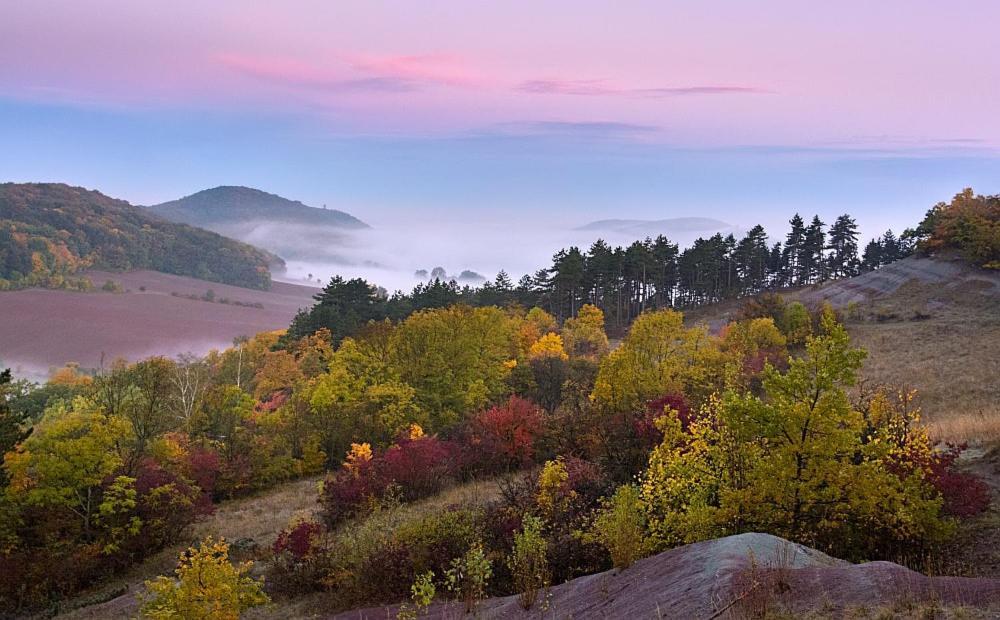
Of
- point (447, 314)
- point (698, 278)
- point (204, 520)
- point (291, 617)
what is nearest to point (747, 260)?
point (698, 278)

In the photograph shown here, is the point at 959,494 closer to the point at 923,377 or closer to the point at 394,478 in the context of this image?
the point at 394,478

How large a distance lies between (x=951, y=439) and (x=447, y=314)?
102 ft

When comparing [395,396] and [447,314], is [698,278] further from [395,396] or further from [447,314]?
[395,396]

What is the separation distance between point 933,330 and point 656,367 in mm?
35349

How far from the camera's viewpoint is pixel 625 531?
34.5 ft

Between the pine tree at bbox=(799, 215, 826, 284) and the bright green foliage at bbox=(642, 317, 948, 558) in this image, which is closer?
the bright green foliage at bbox=(642, 317, 948, 558)

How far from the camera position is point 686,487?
11.5 m

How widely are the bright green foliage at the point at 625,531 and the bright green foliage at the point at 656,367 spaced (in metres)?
13.6

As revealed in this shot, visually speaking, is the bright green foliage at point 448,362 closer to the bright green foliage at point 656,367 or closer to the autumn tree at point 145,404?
the bright green foliage at point 656,367

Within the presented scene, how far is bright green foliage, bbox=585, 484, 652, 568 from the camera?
406 inches

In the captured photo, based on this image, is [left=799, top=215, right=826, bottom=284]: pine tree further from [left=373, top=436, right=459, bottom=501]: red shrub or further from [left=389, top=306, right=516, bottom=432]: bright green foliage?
[left=373, top=436, right=459, bottom=501]: red shrub

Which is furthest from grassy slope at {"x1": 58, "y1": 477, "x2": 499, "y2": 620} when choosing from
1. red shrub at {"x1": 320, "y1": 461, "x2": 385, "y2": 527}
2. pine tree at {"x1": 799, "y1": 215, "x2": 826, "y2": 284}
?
pine tree at {"x1": 799, "y1": 215, "x2": 826, "y2": 284}

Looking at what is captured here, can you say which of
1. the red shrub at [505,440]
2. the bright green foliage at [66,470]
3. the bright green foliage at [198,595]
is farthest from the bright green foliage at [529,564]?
the bright green foliage at [66,470]

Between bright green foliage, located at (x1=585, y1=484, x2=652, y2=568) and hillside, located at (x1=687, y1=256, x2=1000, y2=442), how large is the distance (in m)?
13.2
